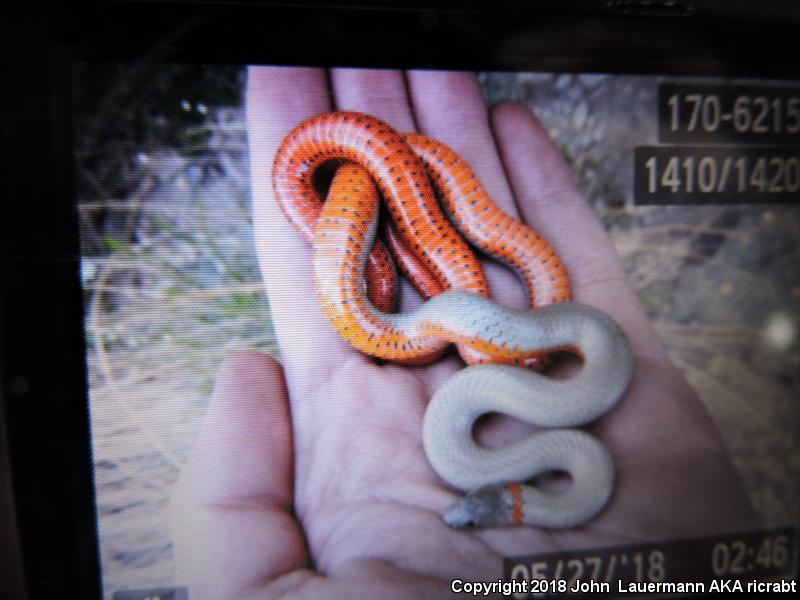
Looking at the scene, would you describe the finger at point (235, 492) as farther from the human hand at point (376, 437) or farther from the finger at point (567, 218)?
the finger at point (567, 218)

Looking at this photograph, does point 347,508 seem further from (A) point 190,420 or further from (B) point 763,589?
(B) point 763,589

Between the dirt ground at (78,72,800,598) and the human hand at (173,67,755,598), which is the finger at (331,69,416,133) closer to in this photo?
the human hand at (173,67,755,598)

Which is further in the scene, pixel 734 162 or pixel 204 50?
pixel 734 162

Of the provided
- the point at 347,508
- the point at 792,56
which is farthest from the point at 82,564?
the point at 792,56

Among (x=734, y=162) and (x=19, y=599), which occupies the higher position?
(x=734, y=162)

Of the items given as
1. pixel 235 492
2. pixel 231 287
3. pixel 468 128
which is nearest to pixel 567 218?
pixel 468 128

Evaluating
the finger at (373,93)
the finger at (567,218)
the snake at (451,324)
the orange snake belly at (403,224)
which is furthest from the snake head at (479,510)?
the finger at (373,93)
